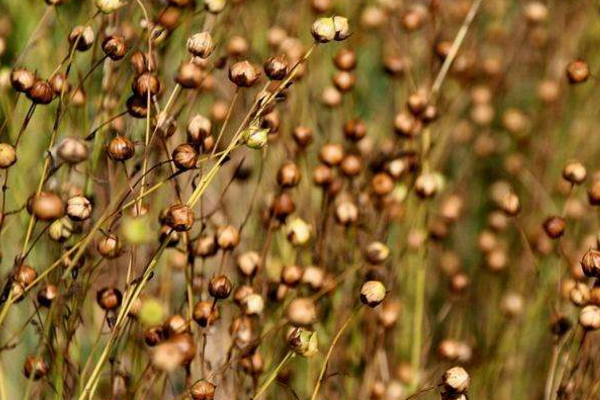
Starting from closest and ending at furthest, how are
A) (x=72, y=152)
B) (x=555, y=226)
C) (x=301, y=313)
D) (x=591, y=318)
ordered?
(x=72, y=152) → (x=301, y=313) → (x=591, y=318) → (x=555, y=226)

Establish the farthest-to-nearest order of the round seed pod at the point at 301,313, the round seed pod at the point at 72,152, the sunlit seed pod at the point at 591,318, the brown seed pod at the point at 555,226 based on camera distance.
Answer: the brown seed pod at the point at 555,226
the sunlit seed pod at the point at 591,318
the round seed pod at the point at 301,313
the round seed pod at the point at 72,152

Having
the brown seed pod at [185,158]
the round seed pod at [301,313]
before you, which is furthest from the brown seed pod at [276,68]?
the round seed pod at [301,313]

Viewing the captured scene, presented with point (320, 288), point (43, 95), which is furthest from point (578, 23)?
point (43, 95)

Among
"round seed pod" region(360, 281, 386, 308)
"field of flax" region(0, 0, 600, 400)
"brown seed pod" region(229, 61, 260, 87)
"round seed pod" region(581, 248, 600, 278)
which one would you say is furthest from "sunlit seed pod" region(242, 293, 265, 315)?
"round seed pod" region(581, 248, 600, 278)

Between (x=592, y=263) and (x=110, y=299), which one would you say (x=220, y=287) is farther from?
(x=592, y=263)

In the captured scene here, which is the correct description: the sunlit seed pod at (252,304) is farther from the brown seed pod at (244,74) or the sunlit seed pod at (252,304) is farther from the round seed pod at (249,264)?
the brown seed pod at (244,74)

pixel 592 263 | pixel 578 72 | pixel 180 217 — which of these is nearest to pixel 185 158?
pixel 180 217

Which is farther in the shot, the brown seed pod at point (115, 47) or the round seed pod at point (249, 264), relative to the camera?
the round seed pod at point (249, 264)

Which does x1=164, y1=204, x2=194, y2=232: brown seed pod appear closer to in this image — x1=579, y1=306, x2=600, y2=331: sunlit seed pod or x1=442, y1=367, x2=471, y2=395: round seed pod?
x1=442, y1=367, x2=471, y2=395: round seed pod
